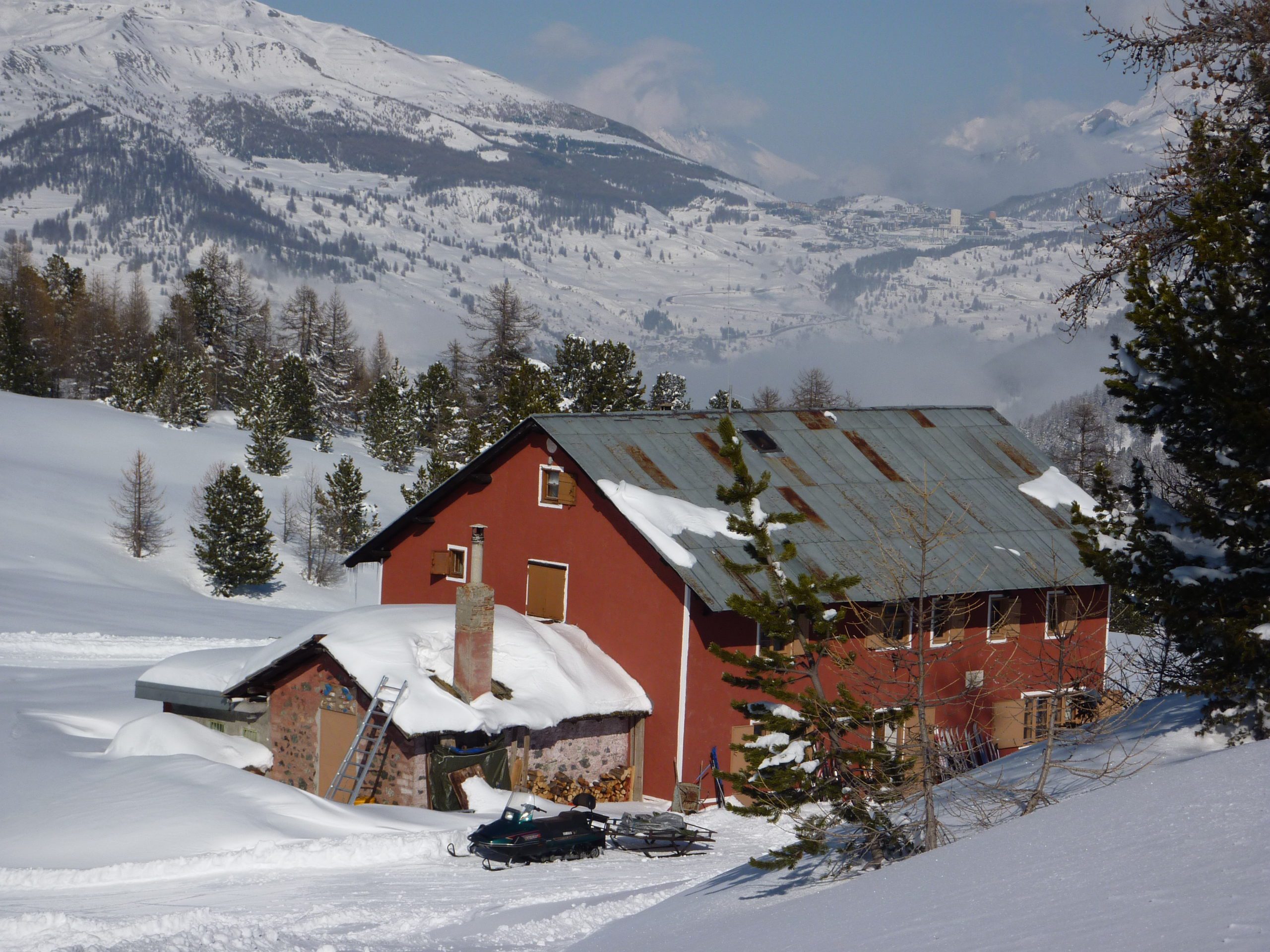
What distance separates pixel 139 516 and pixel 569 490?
164 feet

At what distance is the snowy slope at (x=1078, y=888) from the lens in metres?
7.49

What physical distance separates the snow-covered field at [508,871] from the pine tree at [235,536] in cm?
2968

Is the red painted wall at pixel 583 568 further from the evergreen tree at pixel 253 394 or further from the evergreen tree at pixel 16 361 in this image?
the evergreen tree at pixel 16 361

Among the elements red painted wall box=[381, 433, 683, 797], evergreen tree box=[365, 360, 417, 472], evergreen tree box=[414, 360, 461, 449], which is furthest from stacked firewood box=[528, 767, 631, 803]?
evergreen tree box=[414, 360, 461, 449]

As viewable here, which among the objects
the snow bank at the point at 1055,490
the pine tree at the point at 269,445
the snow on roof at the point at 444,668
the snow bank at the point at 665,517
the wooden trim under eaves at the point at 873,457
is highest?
the pine tree at the point at 269,445

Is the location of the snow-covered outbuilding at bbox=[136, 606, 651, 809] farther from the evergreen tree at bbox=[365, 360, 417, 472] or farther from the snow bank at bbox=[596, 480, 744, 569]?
the evergreen tree at bbox=[365, 360, 417, 472]

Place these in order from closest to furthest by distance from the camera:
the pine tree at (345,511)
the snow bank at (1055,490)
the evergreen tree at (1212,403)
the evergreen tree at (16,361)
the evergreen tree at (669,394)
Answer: the evergreen tree at (1212,403)
the snow bank at (1055,490)
the pine tree at (345,511)
the evergreen tree at (16,361)
the evergreen tree at (669,394)

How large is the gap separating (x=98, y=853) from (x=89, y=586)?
133 feet

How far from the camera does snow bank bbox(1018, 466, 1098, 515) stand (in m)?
29.9

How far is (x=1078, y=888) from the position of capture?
8562mm

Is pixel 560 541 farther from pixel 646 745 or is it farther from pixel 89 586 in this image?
pixel 89 586

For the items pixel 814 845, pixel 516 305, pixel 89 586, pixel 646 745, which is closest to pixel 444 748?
pixel 646 745

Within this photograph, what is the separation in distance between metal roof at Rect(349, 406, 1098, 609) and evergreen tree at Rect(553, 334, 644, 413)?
93.8ft

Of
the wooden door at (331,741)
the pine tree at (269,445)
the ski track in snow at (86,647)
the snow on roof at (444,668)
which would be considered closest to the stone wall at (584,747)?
the snow on roof at (444,668)
